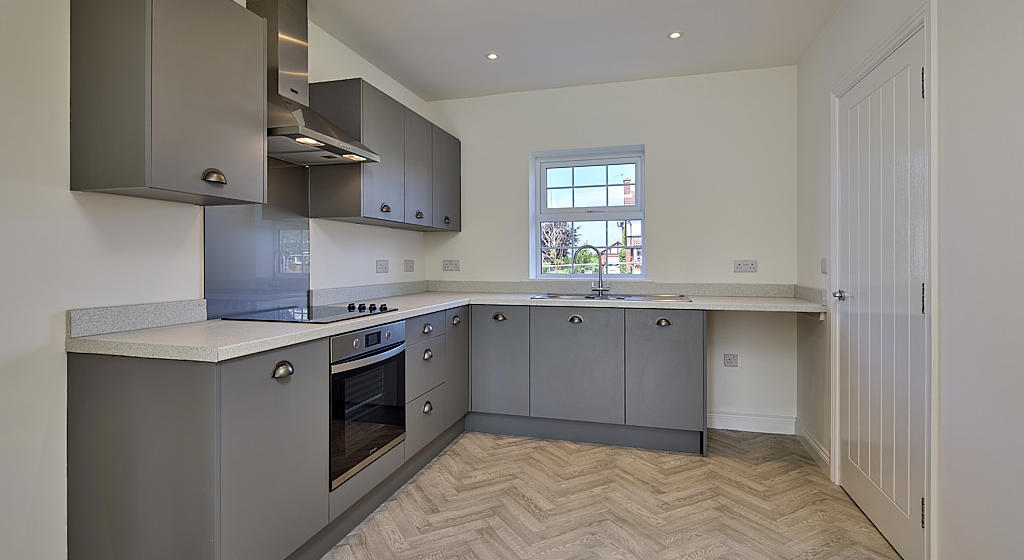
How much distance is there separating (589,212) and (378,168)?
1733mm

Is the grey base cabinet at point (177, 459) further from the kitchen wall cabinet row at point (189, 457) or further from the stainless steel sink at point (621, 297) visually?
the stainless steel sink at point (621, 297)

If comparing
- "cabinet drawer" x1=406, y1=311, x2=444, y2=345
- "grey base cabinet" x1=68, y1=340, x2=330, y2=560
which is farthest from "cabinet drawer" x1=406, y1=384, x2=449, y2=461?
"grey base cabinet" x1=68, y1=340, x2=330, y2=560

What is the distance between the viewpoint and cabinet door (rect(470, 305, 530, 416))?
3.32 meters

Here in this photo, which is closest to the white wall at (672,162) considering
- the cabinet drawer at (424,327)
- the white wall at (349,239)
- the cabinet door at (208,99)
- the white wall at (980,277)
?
the white wall at (349,239)

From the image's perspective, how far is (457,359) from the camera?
128 inches

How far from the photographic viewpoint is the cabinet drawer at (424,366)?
2678mm

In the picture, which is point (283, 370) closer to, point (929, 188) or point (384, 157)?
point (384, 157)

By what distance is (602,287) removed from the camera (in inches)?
147

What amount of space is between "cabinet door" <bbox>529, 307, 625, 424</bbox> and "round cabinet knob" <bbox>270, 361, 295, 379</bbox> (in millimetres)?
1733

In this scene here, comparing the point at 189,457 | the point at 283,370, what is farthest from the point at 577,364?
the point at 189,457

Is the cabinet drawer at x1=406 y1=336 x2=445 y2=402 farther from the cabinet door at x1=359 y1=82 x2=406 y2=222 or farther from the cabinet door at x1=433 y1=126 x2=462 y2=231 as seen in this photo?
the cabinet door at x1=433 y1=126 x2=462 y2=231

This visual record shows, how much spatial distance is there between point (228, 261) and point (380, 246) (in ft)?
4.24

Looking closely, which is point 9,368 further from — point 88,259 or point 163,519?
point 163,519

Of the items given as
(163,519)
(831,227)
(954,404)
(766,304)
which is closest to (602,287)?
(766,304)
